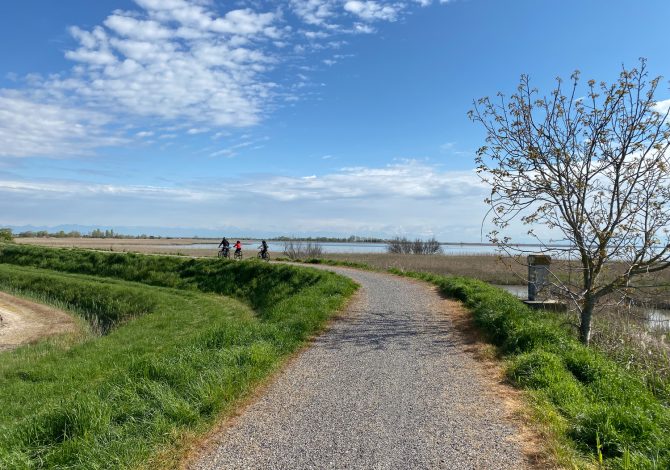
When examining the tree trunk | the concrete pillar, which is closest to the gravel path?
the tree trunk

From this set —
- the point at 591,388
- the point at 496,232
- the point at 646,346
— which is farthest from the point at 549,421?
the point at 496,232

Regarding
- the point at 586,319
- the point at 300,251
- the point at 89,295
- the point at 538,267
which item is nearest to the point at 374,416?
the point at 586,319

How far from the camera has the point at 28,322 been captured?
61.7ft

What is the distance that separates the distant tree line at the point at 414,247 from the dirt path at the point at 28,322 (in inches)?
1621

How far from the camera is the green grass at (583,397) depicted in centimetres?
436

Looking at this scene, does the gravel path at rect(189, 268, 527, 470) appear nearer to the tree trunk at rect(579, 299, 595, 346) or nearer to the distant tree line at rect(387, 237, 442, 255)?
the tree trunk at rect(579, 299, 595, 346)

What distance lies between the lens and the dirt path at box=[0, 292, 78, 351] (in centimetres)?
1627

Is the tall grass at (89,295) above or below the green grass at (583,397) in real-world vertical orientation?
below

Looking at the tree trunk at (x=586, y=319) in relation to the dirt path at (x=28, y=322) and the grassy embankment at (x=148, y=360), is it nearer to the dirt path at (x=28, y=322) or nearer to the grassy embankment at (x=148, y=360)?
the grassy embankment at (x=148, y=360)

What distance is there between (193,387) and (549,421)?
4082mm

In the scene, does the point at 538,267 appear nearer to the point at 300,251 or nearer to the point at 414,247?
the point at 300,251

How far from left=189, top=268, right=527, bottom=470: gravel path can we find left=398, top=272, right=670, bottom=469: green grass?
58cm

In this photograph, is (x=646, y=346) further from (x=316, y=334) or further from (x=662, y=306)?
(x=662, y=306)

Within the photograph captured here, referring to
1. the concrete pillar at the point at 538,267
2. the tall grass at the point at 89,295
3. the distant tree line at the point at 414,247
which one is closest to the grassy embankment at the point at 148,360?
the tall grass at the point at 89,295
